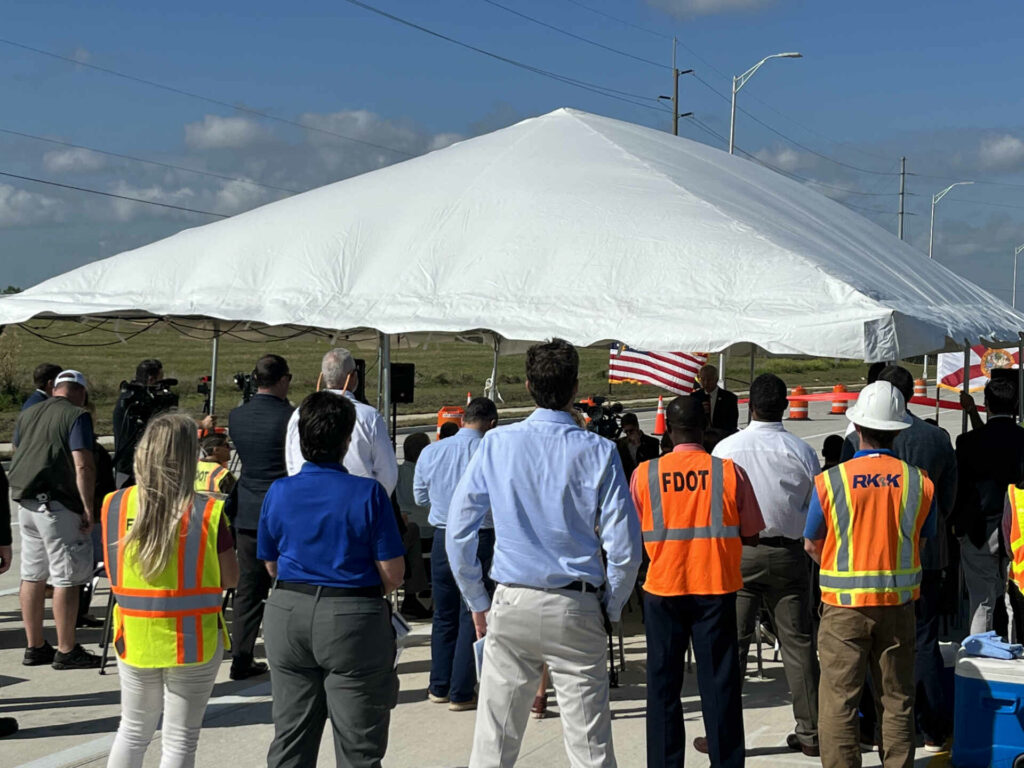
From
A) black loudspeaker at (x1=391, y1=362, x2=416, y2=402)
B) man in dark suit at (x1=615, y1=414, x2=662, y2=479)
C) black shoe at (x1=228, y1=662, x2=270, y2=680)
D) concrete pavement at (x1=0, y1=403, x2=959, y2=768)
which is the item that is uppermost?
black loudspeaker at (x1=391, y1=362, x2=416, y2=402)

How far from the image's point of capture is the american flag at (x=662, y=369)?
18.3 meters

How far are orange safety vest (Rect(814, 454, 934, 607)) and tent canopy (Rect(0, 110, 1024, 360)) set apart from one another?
2240 mm

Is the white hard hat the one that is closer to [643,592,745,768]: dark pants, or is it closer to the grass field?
[643,592,745,768]: dark pants

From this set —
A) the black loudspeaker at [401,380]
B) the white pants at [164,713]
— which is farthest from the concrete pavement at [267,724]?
the black loudspeaker at [401,380]

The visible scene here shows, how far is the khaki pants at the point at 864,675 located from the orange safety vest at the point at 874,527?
0.08 metres

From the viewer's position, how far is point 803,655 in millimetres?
6027

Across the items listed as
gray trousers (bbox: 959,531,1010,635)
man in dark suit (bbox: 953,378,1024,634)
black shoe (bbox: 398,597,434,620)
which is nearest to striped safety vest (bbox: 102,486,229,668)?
black shoe (bbox: 398,597,434,620)

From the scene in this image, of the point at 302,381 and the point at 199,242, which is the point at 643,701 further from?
the point at 302,381

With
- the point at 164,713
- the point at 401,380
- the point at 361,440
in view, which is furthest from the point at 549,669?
the point at 401,380

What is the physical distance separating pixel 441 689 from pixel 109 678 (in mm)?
2218

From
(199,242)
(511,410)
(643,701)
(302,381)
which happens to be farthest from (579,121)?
(302,381)

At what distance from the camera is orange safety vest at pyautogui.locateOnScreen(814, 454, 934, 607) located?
17.1 feet

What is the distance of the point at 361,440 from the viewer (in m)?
6.81

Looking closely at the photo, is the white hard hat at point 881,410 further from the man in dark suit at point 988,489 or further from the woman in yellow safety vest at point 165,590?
the woman in yellow safety vest at point 165,590
